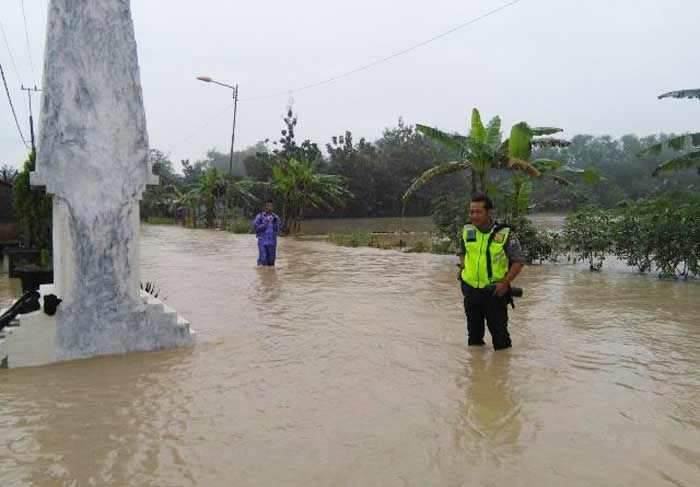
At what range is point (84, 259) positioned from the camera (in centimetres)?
552

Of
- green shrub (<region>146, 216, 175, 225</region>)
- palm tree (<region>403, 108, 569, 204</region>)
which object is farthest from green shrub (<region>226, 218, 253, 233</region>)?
palm tree (<region>403, 108, 569, 204</region>)

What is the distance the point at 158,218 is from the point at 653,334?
41.6m

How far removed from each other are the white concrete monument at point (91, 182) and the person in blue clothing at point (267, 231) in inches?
288

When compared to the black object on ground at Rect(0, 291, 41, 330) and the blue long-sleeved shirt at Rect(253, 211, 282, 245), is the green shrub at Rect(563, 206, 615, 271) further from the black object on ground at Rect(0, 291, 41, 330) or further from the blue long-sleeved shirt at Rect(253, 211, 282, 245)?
the black object on ground at Rect(0, 291, 41, 330)

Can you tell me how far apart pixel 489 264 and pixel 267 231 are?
27.7 ft

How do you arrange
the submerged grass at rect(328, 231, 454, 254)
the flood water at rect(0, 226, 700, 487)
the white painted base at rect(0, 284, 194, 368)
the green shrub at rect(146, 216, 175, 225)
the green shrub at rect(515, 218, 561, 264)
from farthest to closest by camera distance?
the green shrub at rect(146, 216, 175, 225), the submerged grass at rect(328, 231, 454, 254), the green shrub at rect(515, 218, 561, 264), the white painted base at rect(0, 284, 194, 368), the flood water at rect(0, 226, 700, 487)

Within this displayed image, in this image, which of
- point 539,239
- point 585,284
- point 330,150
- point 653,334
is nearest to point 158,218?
point 330,150

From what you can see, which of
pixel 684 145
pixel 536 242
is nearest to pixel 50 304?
pixel 684 145

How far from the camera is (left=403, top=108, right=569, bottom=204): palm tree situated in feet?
43.7

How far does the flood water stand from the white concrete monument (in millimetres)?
312

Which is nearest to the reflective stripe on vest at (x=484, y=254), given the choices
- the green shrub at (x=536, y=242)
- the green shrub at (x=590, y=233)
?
the green shrub at (x=590, y=233)

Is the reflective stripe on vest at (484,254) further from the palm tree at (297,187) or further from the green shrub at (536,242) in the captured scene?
the palm tree at (297,187)

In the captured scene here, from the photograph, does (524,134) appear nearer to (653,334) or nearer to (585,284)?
(585,284)

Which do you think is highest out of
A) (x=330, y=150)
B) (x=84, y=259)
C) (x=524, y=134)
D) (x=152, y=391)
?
(x=330, y=150)
